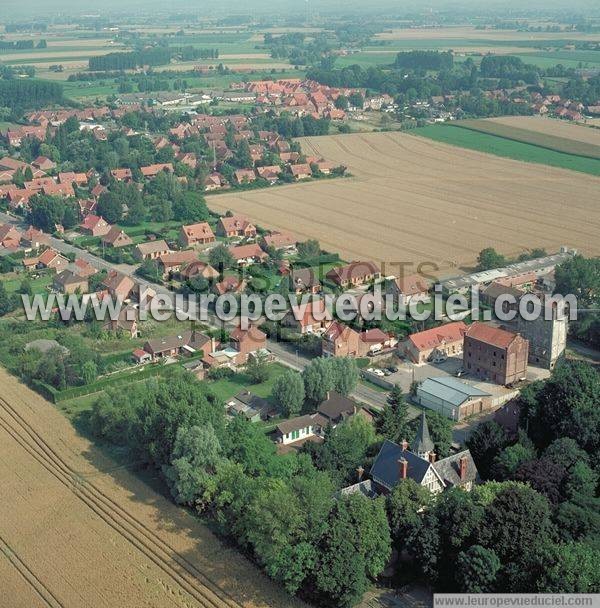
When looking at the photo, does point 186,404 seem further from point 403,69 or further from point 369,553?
point 403,69

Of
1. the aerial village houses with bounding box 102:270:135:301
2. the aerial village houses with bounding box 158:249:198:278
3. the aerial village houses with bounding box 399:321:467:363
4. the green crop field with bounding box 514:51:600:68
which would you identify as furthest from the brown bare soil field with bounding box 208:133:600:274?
the green crop field with bounding box 514:51:600:68

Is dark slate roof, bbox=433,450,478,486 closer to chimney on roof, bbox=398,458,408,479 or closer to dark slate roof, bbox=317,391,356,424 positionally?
chimney on roof, bbox=398,458,408,479

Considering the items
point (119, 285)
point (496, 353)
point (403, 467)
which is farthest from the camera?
point (119, 285)

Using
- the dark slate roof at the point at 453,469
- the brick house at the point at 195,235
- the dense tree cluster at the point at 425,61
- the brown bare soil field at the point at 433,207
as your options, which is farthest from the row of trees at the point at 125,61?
the dark slate roof at the point at 453,469

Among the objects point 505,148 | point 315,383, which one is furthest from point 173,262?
point 505,148

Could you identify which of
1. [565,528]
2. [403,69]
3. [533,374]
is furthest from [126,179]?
[403,69]

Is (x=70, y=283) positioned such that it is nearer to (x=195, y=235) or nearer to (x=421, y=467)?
(x=195, y=235)
